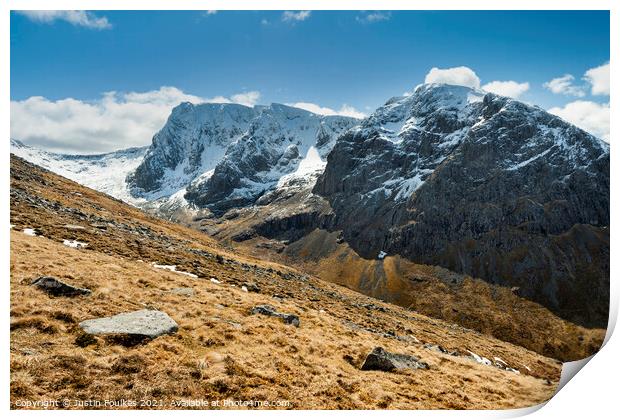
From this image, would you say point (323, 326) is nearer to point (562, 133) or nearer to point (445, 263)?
point (445, 263)

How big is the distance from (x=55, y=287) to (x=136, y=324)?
152 inches

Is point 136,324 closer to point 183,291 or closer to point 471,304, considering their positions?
point 183,291

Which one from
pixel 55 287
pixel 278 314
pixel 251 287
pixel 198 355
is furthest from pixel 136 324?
pixel 251 287

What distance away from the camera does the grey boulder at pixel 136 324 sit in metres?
12.8

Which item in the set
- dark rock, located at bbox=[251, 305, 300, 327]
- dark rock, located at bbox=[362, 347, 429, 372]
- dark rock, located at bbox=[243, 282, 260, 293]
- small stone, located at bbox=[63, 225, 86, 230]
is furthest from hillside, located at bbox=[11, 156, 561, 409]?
small stone, located at bbox=[63, 225, 86, 230]

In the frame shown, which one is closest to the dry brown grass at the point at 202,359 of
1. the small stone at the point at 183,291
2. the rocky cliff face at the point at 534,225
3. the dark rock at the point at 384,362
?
the small stone at the point at 183,291

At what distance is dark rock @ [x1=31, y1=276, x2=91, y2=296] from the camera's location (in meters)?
14.5

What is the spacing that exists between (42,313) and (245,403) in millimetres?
7537

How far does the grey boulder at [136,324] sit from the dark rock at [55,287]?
2359 mm

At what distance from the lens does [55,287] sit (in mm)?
14617

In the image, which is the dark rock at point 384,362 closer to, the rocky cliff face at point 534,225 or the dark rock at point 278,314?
the dark rock at point 278,314

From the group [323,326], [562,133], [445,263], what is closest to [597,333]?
[445,263]

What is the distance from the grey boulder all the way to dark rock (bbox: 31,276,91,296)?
236cm

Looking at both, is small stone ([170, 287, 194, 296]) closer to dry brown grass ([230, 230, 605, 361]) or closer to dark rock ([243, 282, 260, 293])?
dark rock ([243, 282, 260, 293])
